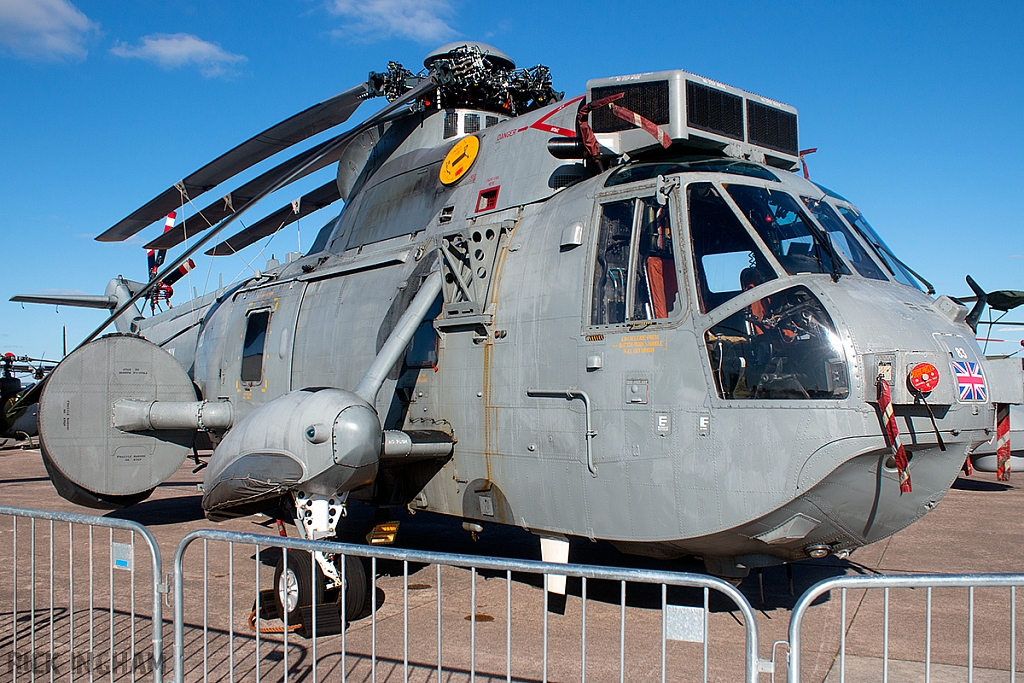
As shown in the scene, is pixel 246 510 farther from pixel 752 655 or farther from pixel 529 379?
pixel 752 655

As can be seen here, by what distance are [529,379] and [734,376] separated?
1.66 m

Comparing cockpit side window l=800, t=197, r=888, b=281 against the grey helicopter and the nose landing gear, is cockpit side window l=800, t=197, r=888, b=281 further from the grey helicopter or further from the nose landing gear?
the nose landing gear

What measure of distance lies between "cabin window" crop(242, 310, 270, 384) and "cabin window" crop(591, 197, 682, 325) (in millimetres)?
4858

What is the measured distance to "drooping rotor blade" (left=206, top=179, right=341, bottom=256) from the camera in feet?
39.8

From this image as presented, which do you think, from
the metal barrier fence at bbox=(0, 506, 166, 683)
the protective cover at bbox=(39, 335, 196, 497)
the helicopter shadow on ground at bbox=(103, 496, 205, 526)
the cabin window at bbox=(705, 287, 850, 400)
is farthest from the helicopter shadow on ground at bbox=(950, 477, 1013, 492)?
the metal barrier fence at bbox=(0, 506, 166, 683)

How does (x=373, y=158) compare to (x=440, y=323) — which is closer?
(x=440, y=323)

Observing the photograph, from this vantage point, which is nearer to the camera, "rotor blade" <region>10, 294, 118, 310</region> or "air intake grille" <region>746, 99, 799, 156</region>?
"air intake grille" <region>746, 99, 799, 156</region>

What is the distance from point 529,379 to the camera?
20.6ft

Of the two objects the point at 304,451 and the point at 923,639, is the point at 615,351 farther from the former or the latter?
the point at 923,639

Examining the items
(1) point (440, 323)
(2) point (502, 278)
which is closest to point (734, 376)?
(2) point (502, 278)

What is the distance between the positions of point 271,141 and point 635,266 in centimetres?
587

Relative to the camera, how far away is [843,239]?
6.02 meters

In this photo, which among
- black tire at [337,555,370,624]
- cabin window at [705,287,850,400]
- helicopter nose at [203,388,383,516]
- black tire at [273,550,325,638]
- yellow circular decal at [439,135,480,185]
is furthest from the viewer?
yellow circular decal at [439,135,480,185]

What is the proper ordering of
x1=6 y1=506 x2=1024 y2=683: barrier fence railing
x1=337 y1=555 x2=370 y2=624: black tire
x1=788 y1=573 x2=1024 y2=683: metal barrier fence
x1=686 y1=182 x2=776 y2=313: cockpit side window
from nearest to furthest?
x1=6 y1=506 x2=1024 y2=683: barrier fence railing → x1=788 y1=573 x2=1024 y2=683: metal barrier fence → x1=686 y1=182 x2=776 y2=313: cockpit side window → x1=337 y1=555 x2=370 y2=624: black tire
